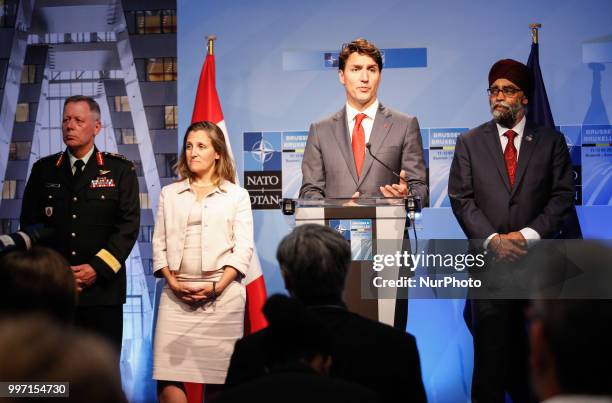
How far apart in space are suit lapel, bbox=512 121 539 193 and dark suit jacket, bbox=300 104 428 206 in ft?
1.81

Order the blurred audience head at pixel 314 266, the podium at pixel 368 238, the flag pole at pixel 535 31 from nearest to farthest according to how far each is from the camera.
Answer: the blurred audience head at pixel 314 266 → the podium at pixel 368 238 → the flag pole at pixel 535 31

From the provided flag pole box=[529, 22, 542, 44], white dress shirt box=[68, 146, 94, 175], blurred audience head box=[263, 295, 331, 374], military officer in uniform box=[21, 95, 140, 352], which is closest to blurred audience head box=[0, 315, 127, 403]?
blurred audience head box=[263, 295, 331, 374]

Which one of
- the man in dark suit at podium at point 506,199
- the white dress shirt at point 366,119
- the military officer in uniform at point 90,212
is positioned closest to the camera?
the man in dark suit at podium at point 506,199

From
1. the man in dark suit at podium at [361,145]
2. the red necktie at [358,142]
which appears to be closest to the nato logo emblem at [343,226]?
the man in dark suit at podium at [361,145]

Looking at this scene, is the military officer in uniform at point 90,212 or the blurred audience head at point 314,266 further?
the military officer in uniform at point 90,212

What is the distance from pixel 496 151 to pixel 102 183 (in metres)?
2.41

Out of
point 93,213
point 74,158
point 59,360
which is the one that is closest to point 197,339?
point 93,213

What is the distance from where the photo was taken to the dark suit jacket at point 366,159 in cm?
504

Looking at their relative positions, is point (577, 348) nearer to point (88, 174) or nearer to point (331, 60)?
point (88, 174)

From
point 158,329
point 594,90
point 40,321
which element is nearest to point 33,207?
point 158,329

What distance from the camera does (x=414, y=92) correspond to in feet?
20.9

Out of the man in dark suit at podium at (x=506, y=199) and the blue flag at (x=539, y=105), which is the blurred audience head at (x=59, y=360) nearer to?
the man in dark suit at podium at (x=506, y=199)

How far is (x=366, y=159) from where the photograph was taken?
5.10 m

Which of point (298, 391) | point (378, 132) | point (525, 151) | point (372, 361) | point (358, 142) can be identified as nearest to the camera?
point (298, 391)
